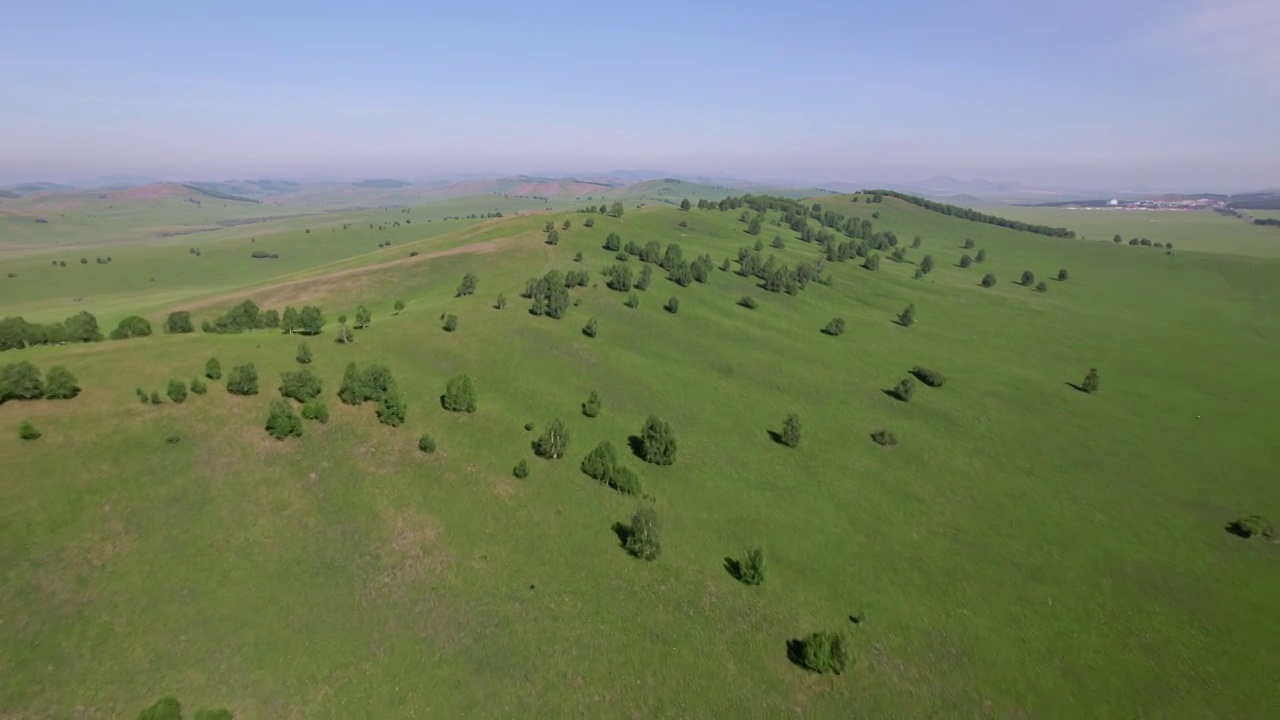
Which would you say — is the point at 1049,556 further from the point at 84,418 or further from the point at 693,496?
the point at 84,418

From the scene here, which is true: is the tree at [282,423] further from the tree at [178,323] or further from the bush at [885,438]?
the bush at [885,438]

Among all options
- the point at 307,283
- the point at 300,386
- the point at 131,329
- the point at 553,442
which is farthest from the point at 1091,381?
the point at 307,283

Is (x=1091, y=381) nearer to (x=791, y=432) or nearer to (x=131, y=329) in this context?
(x=791, y=432)

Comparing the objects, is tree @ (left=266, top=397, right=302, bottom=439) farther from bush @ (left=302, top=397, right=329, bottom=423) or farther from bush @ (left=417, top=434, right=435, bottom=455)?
bush @ (left=417, top=434, right=435, bottom=455)

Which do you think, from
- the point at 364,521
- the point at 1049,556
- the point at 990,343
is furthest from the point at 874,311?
the point at 364,521

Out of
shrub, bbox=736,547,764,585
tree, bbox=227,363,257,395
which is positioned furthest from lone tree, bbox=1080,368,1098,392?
tree, bbox=227,363,257,395
